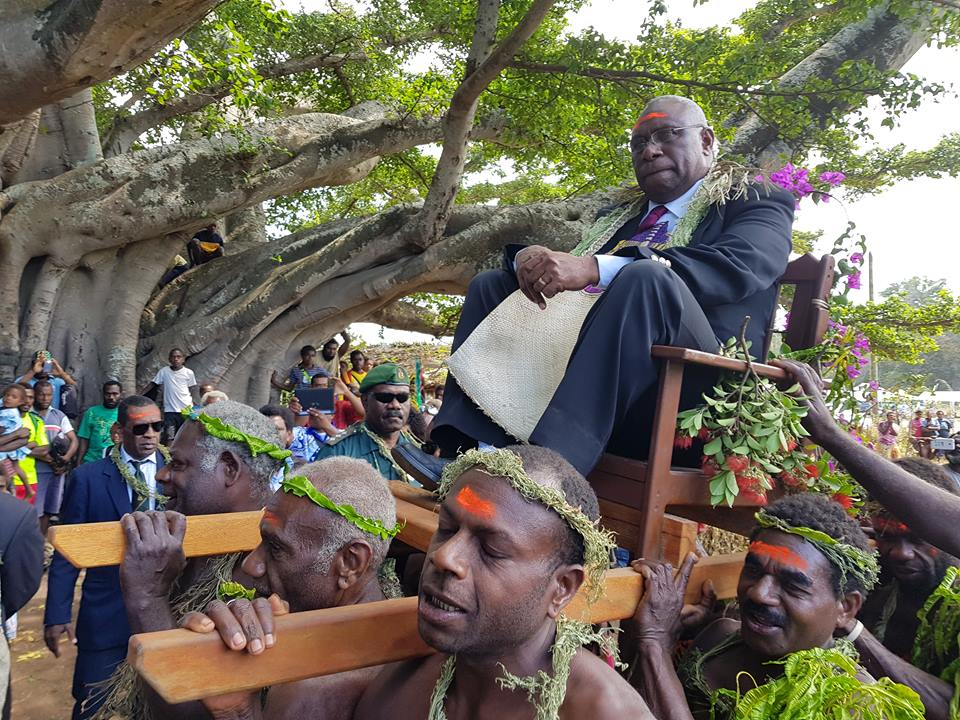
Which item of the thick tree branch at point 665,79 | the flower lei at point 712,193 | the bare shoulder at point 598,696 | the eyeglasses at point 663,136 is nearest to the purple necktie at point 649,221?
the flower lei at point 712,193

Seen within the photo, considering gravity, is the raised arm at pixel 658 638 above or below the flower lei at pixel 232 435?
below

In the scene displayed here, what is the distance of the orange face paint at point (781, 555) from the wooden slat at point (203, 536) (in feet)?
3.09

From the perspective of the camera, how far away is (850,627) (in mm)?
1947

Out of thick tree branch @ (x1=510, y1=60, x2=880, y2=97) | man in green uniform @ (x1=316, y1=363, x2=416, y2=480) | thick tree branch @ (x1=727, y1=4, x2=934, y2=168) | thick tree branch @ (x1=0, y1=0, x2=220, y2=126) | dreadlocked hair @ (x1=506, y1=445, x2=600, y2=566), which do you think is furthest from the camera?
thick tree branch @ (x1=727, y1=4, x2=934, y2=168)

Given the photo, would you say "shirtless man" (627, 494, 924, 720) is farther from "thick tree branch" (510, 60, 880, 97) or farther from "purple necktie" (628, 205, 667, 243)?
"thick tree branch" (510, 60, 880, 97)

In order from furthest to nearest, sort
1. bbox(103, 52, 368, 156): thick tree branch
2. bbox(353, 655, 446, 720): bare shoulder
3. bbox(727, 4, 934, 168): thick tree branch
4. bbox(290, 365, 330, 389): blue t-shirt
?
1. bbox(290, 365, 330, 389): blue t-shirt
2. bbox(103, 52, 368, 156): thick tree branch
3. bbox(727, 4, 934, 168): thick tree branch
4. bbox(353, 655, 446, 720): bare shoulder

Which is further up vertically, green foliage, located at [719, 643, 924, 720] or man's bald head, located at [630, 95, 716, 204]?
man's bald head, located at [630, 95, 716, 204]

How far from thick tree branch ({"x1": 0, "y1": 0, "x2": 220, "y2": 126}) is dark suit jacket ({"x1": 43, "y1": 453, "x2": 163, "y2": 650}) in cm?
306

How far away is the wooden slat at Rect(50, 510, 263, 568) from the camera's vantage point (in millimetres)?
1766

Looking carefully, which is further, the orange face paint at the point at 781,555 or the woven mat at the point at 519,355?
the woven mat at the point at 519,355

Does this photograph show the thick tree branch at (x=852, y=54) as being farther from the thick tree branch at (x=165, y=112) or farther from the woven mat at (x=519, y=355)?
the woven mat at (x=519, y=355)

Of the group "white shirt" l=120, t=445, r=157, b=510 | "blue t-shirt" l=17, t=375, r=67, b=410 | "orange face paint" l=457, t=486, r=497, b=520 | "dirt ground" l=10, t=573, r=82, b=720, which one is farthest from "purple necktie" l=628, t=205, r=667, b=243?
"blue t-shirt" l=17, t=375, r=67, b=410

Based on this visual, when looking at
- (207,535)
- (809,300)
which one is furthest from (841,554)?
(207,535)

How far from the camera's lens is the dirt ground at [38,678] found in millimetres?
4512
